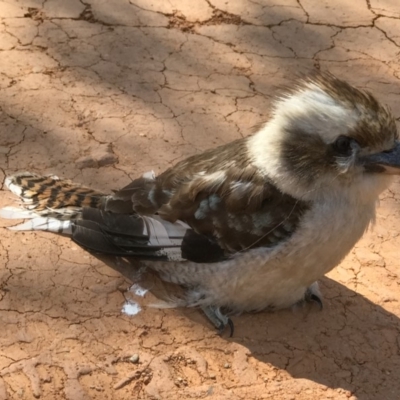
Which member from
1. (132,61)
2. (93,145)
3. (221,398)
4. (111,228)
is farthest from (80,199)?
(132,61)

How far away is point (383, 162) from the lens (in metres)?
3.36

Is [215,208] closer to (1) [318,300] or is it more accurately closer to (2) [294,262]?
(2) [294,262]

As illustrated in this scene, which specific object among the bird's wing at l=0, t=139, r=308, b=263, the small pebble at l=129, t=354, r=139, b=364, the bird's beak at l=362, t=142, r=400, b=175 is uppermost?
the bird's beak at l=362, t=142, r=400, b=175

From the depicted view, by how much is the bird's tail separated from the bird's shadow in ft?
1.24

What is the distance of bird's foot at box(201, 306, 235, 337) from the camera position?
12.6 ft

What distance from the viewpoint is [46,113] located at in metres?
5.08

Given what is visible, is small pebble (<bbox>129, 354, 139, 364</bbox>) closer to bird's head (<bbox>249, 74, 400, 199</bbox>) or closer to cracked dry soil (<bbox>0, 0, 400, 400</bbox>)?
cracked dry soil (<bbox>0, 0, 400, 400</bbox>)

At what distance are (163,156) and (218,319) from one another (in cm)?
135

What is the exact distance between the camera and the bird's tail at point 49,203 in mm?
4195

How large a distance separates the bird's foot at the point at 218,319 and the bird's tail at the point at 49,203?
0.81 metres

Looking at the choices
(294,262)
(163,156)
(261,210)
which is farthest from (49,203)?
(294,262)

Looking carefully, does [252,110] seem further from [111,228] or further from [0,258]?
[0,258]

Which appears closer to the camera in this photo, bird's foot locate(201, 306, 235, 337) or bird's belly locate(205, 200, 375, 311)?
bird's belly locate(205, 200, 375, 311)

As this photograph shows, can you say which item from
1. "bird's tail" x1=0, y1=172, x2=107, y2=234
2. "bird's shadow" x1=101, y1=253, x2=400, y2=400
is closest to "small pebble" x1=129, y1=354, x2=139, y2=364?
"bird's shadow" x1=101, y1=253, x2=400, y2=400
